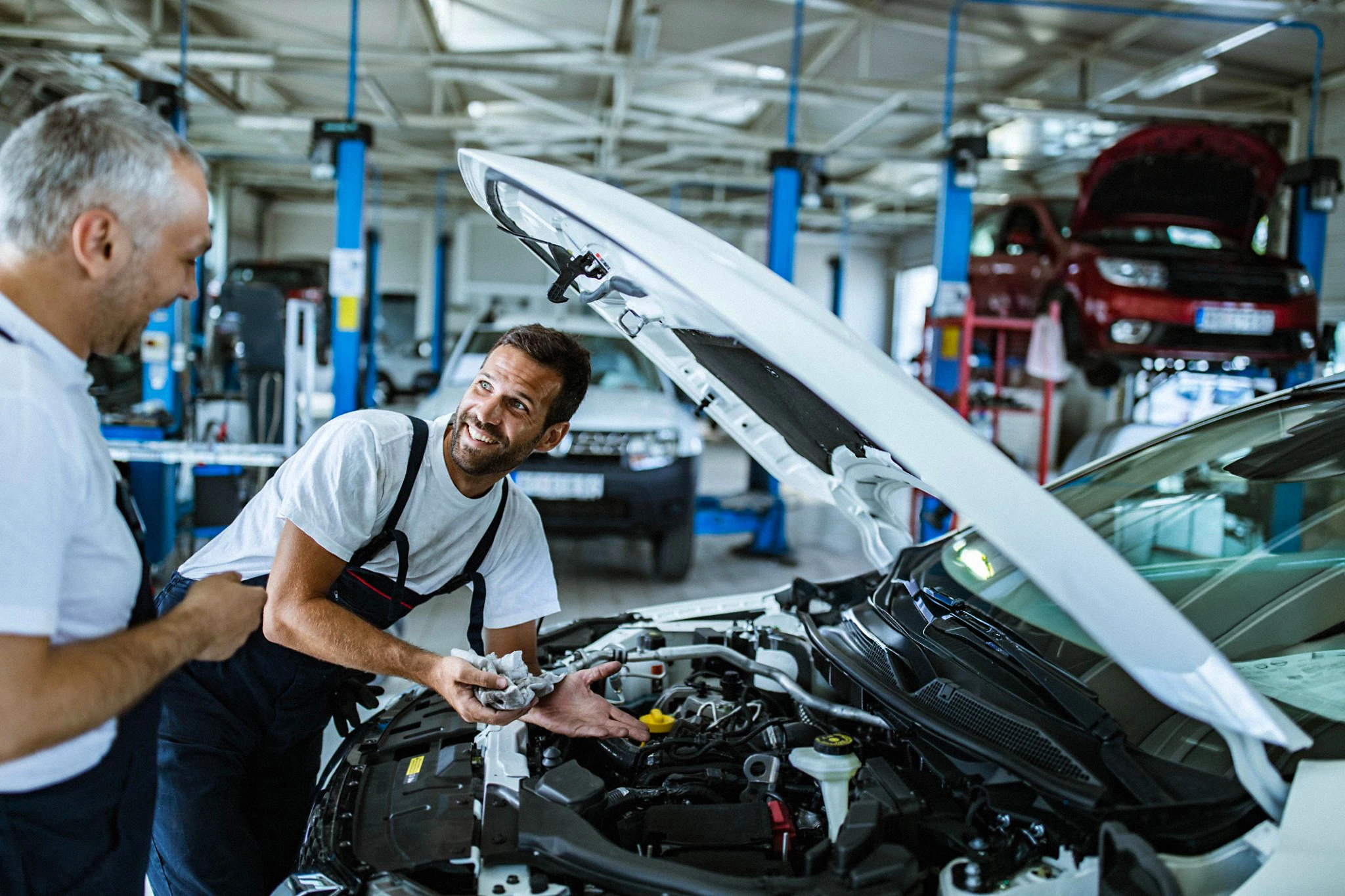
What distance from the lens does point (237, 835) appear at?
1.93 m

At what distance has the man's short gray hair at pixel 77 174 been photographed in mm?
1055

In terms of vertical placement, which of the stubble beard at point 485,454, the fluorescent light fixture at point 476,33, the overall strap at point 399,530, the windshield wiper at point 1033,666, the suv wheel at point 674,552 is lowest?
the suv wheel at point 674,552

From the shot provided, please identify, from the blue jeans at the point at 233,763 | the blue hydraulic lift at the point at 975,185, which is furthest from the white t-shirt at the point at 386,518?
the blue hydraulic lift at the point at 975,185

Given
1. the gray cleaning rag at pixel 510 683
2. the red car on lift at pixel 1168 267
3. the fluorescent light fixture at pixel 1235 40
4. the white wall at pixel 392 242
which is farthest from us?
the white wall at pixel 392 242

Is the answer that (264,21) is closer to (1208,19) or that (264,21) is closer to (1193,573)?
(1208,19)

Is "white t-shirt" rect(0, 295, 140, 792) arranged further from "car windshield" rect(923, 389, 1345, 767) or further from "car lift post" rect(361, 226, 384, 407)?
"car lift post" rect(361, 226, 384, 407)

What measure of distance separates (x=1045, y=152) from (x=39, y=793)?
41.9 feet

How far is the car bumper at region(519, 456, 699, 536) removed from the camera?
5297 millimetres

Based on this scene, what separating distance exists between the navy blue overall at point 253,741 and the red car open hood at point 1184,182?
6142mm

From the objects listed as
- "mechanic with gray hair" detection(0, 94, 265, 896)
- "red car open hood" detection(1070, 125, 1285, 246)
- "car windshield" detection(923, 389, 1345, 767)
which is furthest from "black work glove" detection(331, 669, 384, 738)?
"red car open hood" detection(1070, 125, 1285, 246)

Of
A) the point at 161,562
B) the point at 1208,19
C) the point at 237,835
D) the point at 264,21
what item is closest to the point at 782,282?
the point at 237,835

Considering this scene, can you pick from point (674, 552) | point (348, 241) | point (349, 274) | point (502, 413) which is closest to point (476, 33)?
point (348, 241)

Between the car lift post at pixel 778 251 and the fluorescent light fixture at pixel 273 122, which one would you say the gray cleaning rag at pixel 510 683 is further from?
the fluorescent light fixture at pixel 273 122

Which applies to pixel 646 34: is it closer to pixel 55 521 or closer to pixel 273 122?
pixel 273 122
